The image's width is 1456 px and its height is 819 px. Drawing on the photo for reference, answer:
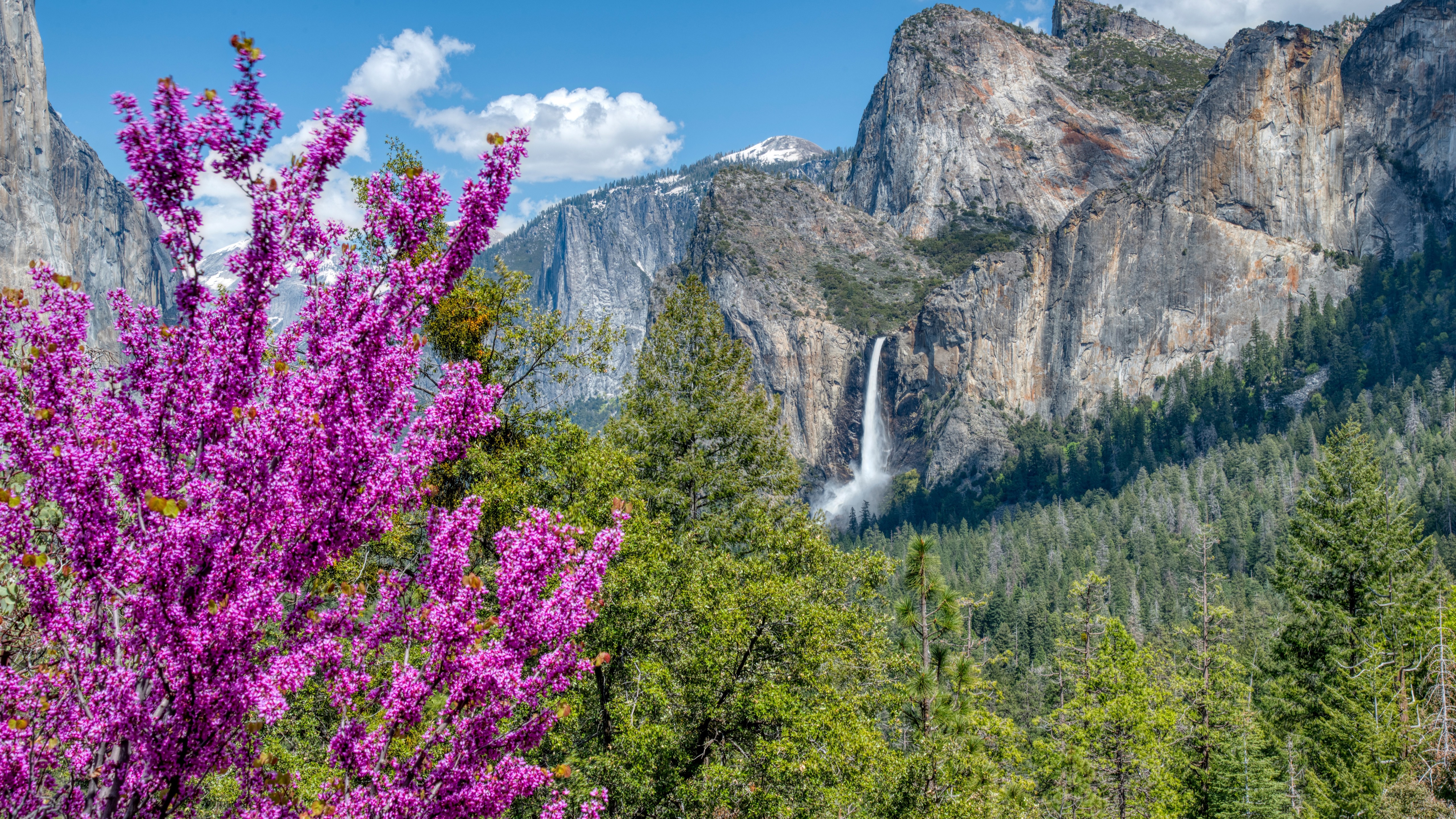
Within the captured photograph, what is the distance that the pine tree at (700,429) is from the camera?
71.9 ft

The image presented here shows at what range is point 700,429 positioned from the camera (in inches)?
898

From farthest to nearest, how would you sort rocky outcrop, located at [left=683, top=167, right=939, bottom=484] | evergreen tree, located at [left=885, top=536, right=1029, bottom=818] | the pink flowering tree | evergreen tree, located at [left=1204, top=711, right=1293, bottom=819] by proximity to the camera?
rocky outcrop, located at [left=683, top=167, right=939, bottom=484]
evergreen tree, located at [left=1204, top=711, right=1293, bottom=819]
evergreen tree, located at [left=885, top=536, right=1029, bottom=818]
the pink flowering tree

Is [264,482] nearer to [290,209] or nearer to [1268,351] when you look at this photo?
[290,209]

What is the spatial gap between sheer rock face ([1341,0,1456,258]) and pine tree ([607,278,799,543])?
594 feet

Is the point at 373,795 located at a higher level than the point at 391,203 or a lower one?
lower

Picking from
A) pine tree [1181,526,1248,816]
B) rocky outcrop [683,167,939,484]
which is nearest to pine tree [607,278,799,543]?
pine tree [1181,526,1248,816]

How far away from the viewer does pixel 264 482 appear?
5105 millimetres

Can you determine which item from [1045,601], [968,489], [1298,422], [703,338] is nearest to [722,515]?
[703,338]

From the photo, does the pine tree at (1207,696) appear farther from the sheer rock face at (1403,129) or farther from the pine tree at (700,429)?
the sheer rock face at (1403,129)

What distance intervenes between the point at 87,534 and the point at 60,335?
1361mm

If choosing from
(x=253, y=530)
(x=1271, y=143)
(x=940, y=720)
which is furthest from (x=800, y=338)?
(x=253, y=530)

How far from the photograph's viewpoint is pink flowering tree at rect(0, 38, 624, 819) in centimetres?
485

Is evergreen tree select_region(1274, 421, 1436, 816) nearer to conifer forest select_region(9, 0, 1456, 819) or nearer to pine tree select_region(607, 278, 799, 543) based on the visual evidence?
conifer forest select_region(9, 0, 1456, 819)

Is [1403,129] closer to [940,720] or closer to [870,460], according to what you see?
[870,460]
